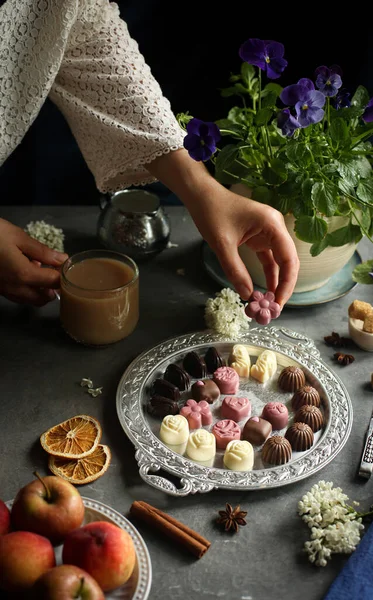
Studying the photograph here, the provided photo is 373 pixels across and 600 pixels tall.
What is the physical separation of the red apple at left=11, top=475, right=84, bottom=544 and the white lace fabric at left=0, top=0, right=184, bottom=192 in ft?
2.45

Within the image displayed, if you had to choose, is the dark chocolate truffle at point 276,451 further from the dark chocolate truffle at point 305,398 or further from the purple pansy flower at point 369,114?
the purple pansy flower at point 369,114

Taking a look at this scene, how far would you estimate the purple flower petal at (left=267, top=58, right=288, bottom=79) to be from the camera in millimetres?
1370

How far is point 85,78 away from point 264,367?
0.71 meters

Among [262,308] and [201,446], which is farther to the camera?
[262,308]

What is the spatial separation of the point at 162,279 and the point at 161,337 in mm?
217

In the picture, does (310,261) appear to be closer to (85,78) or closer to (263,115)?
(263,115)

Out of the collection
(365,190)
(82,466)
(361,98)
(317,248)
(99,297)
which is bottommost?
(82,466)

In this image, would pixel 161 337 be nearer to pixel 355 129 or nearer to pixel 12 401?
pixel 12 401

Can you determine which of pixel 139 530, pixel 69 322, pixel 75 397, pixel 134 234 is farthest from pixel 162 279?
pixel 139 530

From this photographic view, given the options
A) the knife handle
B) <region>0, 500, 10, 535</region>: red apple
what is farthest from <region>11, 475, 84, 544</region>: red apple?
the knife handle

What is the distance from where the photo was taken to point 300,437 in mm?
1203

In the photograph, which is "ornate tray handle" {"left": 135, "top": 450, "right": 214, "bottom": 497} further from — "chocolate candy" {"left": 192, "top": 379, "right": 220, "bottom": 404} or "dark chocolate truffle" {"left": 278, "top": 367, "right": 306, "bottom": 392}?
"dark chocolate truffle" {"left": 278, "top": 367, "right": 306, "bottom": 392}

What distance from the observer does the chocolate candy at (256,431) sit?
1.21 metres

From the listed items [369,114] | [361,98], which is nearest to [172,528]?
[369,114]
